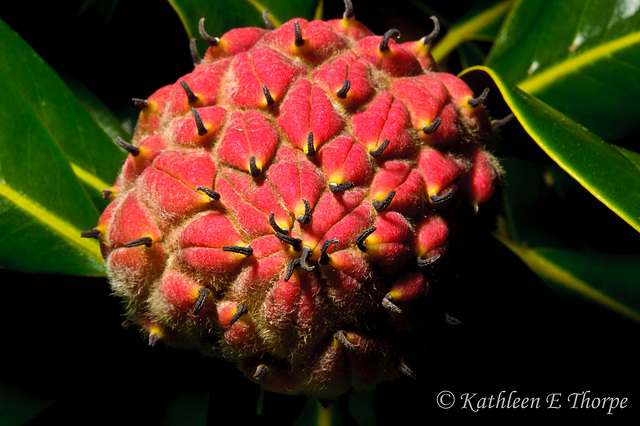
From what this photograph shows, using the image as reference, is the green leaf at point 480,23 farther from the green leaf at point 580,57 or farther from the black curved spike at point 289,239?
the black curved spike at point 289,239

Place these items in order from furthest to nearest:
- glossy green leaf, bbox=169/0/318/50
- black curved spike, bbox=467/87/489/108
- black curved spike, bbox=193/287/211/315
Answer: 1. glossy green leaf, bbox=169/0/318/50
2. black curved spike, bbox=467/87/489/108
3. black curved spike, bbox=193/287/211/315

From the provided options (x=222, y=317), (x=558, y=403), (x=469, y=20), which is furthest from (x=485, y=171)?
(x=558, y=403)

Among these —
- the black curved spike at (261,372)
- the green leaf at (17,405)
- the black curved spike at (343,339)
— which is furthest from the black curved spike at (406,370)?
the green leaf at (17,405)

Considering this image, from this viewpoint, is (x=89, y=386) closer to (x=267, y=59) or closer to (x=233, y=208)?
(x=233, y=208)


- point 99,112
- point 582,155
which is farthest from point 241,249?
point 99,112

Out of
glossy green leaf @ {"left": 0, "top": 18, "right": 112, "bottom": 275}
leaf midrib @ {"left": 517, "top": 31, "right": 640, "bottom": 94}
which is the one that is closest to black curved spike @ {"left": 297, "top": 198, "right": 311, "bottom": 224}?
glossy green leaf @ {"left": 0, "top": 18, "right": 112, "bottom": 275}

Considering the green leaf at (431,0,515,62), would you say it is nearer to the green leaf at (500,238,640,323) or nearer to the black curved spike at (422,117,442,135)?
the green leaf at (500,238,640,323)

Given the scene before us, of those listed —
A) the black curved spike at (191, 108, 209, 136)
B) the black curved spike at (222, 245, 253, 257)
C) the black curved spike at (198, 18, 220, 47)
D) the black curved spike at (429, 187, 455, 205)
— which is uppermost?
the black curved spike at (198, 18, 220, 47)

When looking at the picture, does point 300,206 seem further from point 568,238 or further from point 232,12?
point 568,238
